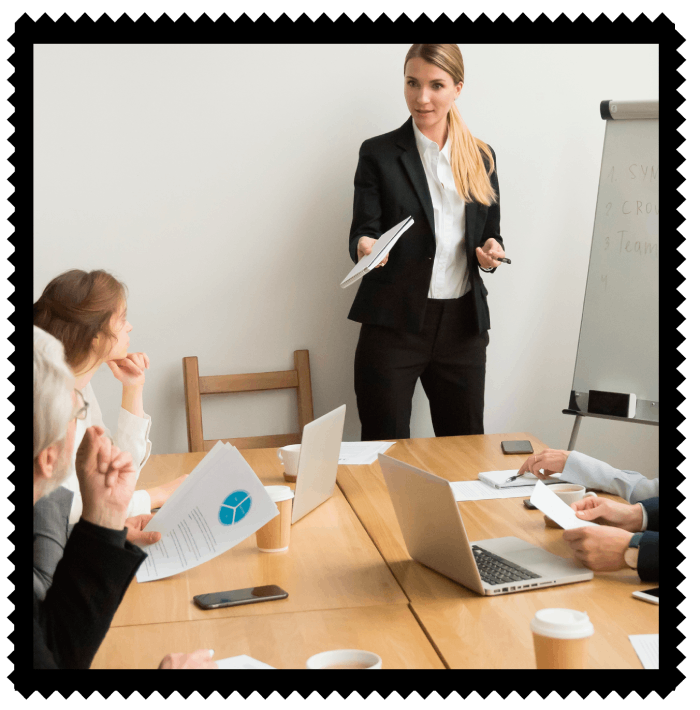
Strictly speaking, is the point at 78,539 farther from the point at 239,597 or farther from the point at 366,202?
the point at 366,202

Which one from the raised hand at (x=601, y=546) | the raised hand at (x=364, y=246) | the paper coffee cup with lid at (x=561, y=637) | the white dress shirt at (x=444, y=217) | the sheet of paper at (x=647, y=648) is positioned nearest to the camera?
the paper coffee cup with lid at (x=561, y=637)

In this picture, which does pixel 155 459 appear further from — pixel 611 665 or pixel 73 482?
pixel 611 665

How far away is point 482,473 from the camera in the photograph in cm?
179

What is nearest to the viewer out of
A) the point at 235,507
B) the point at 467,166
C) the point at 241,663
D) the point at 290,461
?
the point at 241,663

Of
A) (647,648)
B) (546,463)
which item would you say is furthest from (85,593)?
(546,463)

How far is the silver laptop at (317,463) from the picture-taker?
57.6 inches

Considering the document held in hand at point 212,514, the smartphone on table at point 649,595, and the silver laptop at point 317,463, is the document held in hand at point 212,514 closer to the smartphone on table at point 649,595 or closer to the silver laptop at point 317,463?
the silver laptop at point 317,463

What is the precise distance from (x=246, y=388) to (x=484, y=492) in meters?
1.51

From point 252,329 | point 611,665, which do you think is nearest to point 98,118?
point 252,329

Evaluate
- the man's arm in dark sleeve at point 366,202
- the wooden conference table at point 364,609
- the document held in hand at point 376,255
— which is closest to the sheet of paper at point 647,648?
the wooden conference table at point 364,609

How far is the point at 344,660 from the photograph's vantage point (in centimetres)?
92

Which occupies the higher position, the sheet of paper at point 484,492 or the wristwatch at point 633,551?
the wristwatch at point 633,551

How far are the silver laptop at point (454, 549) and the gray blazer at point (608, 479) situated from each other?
38cm

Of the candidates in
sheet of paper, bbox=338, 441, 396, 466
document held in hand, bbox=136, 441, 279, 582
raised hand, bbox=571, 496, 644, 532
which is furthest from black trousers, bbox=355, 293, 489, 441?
document held in hand, bbox=136, 441, 279, 582
